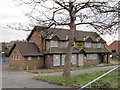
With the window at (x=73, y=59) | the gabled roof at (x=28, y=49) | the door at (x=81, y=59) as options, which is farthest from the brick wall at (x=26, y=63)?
the door at (x=81, y=59)

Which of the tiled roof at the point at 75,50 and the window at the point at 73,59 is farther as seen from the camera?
the window at the point at 73,59

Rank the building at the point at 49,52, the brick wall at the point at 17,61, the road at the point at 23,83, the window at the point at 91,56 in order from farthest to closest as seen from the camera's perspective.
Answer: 1. the window at the point at 91,56
2. the building at the point at 49,52
3. the brick wall at the point at 17,61
4. the road at the point at 23,83

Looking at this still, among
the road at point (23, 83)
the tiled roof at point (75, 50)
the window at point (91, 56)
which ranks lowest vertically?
the road at point (23, 83)

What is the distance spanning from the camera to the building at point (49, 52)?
33.9 m

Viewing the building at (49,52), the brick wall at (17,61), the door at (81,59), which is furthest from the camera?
the door at (81,59)

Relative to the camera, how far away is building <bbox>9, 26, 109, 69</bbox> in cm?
3388

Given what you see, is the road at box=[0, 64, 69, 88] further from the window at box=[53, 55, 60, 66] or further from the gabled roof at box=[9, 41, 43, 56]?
the window at box=[53, 55, 60, 66]

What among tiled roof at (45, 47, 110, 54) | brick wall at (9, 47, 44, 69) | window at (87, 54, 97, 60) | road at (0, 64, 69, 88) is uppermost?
tiled roof at (45, 47, 110, 54)

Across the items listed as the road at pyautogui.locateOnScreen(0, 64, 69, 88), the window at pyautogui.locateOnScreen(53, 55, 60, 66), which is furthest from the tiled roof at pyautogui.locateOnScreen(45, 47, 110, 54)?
the road at pyautogui.locateOnScreen(0, 64, 69, 88)

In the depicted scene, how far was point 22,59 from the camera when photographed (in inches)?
1324

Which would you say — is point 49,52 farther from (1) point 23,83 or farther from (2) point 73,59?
(1) point 23,83

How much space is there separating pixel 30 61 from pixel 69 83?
21.8 m

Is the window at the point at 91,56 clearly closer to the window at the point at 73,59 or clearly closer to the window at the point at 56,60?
the window at the point at 73,59

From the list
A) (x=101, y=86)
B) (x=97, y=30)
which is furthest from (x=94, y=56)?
(x=101, y=86)
